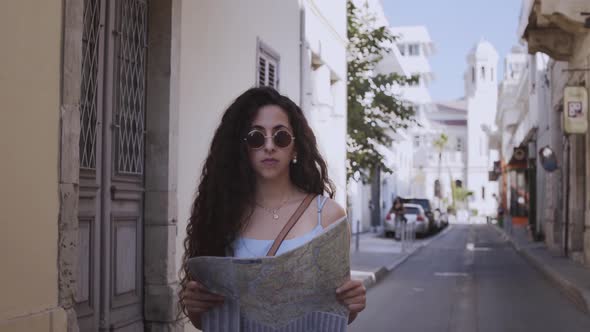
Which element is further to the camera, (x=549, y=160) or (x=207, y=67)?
(x=549, y=160)

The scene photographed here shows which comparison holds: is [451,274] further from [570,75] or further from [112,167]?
[112,167]

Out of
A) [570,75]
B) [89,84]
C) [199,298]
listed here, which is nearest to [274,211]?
[199,298]

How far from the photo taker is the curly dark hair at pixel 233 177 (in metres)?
2.76

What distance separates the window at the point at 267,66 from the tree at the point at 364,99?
964 cm

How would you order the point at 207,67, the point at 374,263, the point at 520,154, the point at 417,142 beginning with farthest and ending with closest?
the point at 417,142 < the point at 520,154 < the point at 374,263 < the point at 207,67

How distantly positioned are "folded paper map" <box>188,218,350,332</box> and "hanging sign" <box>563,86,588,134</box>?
54.6ft

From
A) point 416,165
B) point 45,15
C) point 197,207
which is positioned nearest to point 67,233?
point 45,15

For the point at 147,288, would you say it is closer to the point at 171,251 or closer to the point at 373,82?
the point at 171,251

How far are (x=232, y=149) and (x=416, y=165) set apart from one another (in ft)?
259

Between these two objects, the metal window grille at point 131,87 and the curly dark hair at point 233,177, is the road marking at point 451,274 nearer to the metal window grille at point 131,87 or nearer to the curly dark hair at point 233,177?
the metal window grille at point 131,87

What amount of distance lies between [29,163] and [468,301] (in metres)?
Result: 9.34

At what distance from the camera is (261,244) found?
268 centimetres

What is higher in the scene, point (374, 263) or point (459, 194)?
point (459, 194)

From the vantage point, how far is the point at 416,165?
81.1 m
